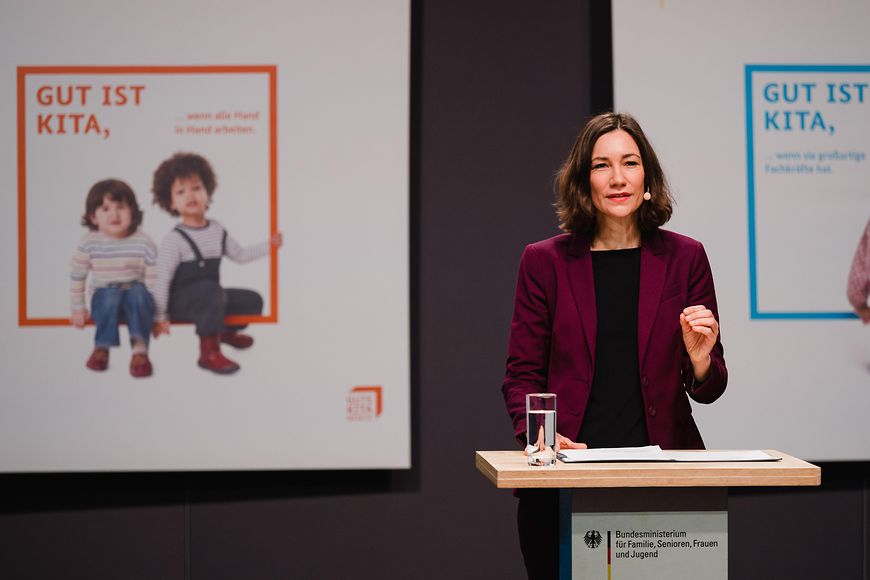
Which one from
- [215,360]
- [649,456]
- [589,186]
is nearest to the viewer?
[649,456]

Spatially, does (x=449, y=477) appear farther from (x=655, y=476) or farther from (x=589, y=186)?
(x=655, y=476)

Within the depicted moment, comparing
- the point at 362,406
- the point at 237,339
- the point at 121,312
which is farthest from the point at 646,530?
the point at 121,312

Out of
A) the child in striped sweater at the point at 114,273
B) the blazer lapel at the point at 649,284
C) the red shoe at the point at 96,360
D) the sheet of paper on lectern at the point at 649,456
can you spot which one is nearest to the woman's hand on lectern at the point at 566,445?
the sheet of paper on lectern at the point at 649,456

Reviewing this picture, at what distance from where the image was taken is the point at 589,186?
234 cm

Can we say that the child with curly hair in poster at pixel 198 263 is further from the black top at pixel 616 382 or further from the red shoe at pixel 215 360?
the black top at pixel 616 382

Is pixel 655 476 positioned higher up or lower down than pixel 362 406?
higher up

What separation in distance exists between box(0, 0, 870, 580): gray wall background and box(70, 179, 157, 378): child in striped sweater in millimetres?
554

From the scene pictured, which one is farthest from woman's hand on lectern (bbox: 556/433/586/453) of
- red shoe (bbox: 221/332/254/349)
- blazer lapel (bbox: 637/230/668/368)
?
red shoe (bbox: 221/332/254/349)

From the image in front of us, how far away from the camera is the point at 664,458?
5.87ft

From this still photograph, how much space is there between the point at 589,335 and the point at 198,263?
5.83ft

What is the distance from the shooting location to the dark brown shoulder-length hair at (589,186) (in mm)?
2289

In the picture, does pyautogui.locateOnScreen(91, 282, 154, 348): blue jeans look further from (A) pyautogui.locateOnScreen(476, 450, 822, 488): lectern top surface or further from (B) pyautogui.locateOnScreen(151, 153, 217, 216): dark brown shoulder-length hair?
(A) pyautogui.locateOnScreen(476, 450, 822, 488): lectern top surface

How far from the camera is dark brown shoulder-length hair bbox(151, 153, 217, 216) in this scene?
137 inches

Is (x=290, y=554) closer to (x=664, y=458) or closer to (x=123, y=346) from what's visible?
(x=123, y=346)
